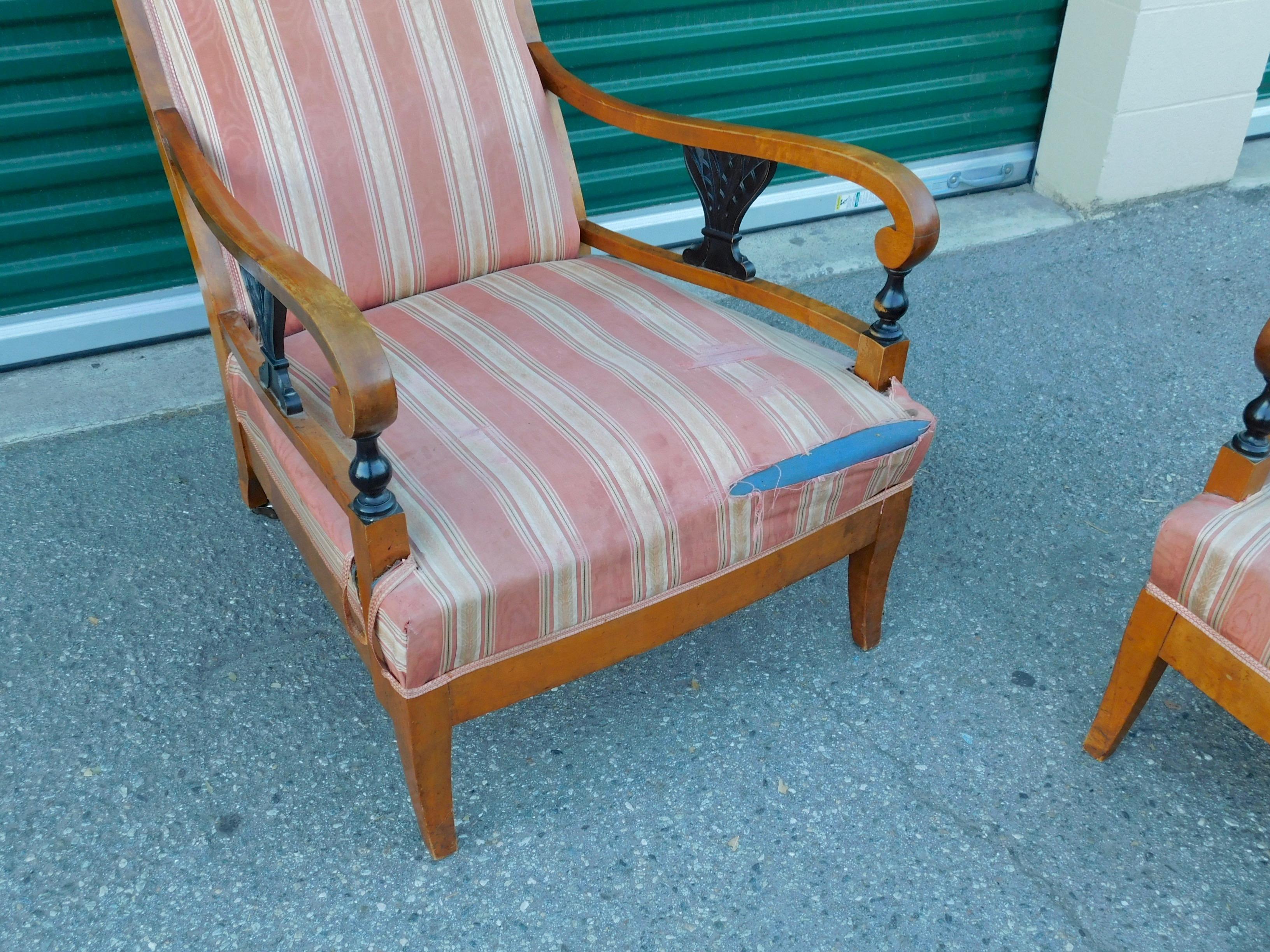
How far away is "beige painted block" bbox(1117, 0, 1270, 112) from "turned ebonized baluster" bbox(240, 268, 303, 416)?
2.42m

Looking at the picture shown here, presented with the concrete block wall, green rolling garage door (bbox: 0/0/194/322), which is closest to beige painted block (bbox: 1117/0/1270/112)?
the concrete block wall

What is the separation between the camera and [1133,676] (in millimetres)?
1381

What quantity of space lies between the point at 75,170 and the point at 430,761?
1.51 meters

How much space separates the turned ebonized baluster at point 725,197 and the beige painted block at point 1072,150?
1.80 m

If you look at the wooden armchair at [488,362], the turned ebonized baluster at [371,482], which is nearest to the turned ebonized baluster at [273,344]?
the wooden armchair at [488,362]

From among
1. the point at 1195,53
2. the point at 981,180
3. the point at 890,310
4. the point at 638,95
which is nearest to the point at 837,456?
the point at 890,310

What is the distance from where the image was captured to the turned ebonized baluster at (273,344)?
1170mm

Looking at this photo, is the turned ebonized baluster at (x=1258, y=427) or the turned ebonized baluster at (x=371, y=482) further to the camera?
the turned ebonized baluster at (x=1258, y=427)

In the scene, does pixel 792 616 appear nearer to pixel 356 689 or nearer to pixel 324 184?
pixel 356 689

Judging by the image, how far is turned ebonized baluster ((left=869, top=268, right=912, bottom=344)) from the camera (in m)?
1.35

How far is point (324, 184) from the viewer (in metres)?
1.45

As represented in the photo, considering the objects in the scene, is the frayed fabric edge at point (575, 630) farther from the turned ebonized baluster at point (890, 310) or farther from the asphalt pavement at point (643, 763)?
the asphalt pavement at point (643, 763)

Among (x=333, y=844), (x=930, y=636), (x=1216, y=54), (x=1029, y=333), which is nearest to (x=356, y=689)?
(x=333, y=844)

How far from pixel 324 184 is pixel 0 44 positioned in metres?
0.94
